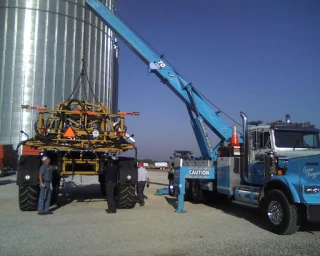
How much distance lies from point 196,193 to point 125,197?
3380 mm

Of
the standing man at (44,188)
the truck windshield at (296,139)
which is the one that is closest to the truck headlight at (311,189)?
the truck windshield at (296,139)

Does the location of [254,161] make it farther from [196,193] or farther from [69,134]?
[69,134]

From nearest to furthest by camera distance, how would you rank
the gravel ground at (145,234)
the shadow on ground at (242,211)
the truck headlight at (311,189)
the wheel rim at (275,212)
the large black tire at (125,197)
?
1. the gravel ground at (145,234)
2. the truck headlight at (311,189)
3. the wheel rim at (275,212)
4. the shadow on ground at (242,211)
5. the large black tire at (125,197)

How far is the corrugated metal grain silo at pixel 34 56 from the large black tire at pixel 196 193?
63.9ft

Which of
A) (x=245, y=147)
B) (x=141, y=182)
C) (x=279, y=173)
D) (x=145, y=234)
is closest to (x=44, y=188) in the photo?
(x=141, y=182)

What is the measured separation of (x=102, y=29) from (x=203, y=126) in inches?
950

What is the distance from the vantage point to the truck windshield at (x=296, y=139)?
9.58 metres

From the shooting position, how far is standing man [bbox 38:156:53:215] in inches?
414

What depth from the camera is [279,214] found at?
811 centimetres

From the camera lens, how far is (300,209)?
7.95m

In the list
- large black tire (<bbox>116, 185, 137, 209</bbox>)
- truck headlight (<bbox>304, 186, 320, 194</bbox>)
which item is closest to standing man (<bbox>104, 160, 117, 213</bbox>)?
large black tire (<bbox>116, 185, 137, 209</bbox>)

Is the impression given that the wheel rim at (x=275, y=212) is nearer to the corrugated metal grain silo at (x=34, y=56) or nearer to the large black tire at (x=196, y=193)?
the large black tire at (x=196, y=193)

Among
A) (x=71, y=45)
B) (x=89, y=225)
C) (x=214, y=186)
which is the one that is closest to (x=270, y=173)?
(x=214, y=186)

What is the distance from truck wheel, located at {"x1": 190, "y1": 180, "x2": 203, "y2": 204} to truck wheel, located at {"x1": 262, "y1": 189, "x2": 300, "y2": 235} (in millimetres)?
5007
